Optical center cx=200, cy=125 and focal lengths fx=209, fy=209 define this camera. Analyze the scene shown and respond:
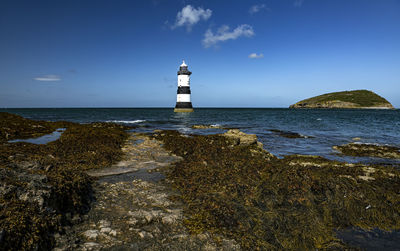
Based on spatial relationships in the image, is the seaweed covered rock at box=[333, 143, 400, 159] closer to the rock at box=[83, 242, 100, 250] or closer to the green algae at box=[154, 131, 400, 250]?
the green algae at box=[154, 131, 400, 250]

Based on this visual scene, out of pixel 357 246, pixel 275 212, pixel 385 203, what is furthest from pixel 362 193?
pixel 275 212

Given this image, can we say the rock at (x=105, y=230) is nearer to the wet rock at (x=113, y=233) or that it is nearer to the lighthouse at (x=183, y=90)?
the wet rock at (x=113, y=233)

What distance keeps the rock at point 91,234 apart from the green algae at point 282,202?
6.11ft

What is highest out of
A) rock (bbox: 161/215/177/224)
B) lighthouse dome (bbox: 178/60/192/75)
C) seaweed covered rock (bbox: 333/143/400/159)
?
lighthouse dome (bbox: 178/60/192/75)

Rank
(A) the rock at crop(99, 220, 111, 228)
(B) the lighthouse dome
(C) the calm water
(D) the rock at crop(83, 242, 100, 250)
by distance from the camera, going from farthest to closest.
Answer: (B) the lighthouse dome
(C) the calm water
(A) the rock at crop(99, 220, 111, 228)
(D) the rock at crop(83, 242, 100, 250)

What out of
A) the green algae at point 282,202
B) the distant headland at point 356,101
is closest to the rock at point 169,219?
the green algae at point 282,202

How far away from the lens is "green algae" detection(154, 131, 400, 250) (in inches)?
174

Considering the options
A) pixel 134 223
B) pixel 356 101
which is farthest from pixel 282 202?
pixel 356 101

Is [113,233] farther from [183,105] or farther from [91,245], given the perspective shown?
[183,105]

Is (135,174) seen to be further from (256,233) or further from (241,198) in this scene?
(256,233)

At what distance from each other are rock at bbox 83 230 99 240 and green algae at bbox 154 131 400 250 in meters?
1.86

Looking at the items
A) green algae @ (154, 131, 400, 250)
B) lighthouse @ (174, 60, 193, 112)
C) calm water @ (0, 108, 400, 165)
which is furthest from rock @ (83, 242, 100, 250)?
lighthouse @ (174, 60, 193, 112)

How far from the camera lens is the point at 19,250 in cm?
327

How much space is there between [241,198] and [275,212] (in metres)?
0.99
